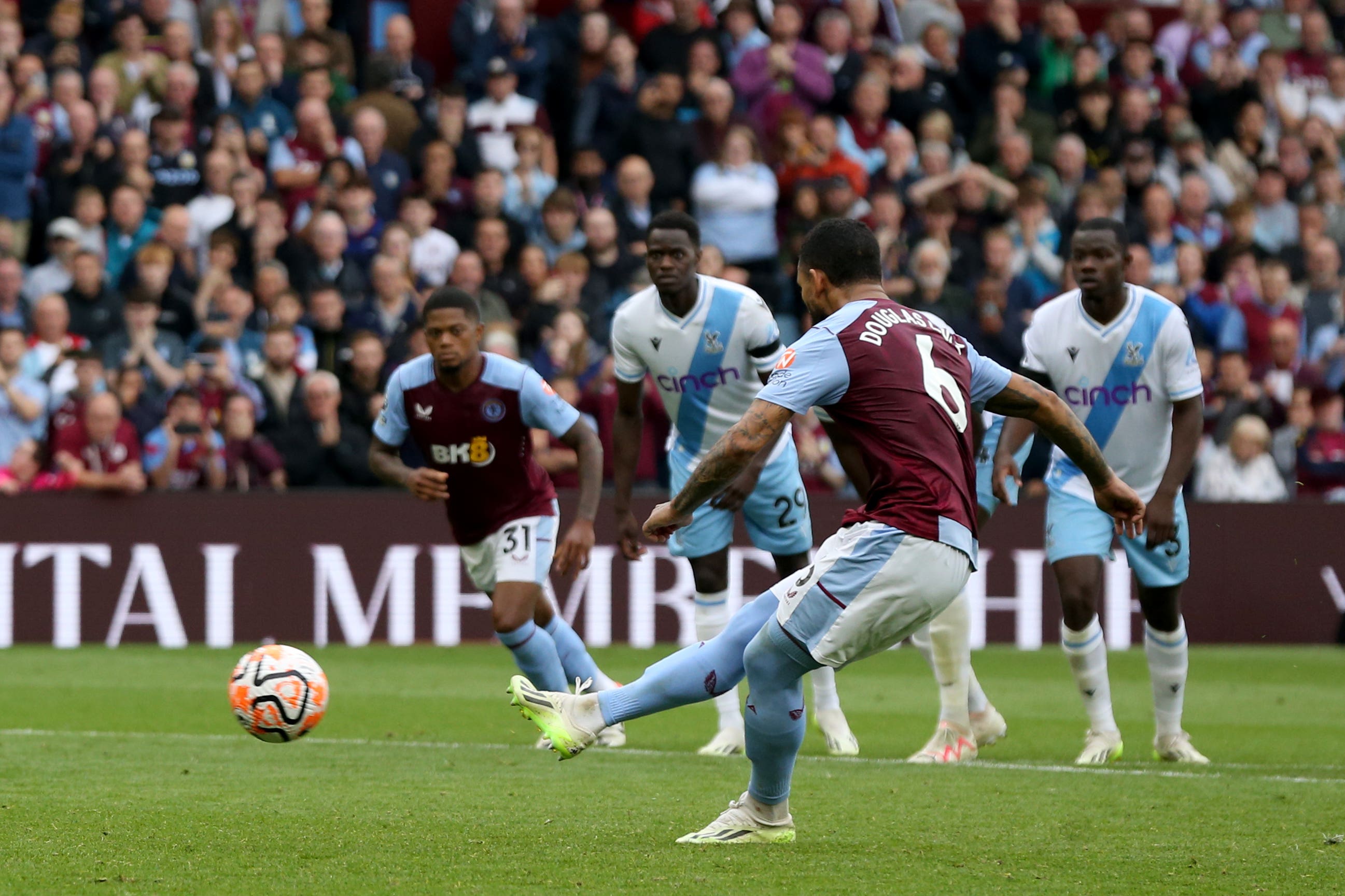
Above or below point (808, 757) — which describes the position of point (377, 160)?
above

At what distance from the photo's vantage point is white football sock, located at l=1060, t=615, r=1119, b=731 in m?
9.69

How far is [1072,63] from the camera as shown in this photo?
2073 centimetres

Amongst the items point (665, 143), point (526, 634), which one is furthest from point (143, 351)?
point (526, 634)

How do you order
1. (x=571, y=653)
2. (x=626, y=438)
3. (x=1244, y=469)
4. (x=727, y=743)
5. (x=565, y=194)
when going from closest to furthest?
1. (x=727, y=743)
2. (x=626, y=438)
3. (x=571, y=653)
4. (x=1244, y=469)
5. (x=565, y=194)

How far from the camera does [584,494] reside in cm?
977

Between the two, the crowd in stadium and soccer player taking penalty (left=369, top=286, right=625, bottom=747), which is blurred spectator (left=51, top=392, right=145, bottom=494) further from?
soccer player taking penalty (left=369, top=286, right=625, bottom=747)

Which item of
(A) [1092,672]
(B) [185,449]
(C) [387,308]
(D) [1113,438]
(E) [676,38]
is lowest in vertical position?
A: (A) [1092,672]

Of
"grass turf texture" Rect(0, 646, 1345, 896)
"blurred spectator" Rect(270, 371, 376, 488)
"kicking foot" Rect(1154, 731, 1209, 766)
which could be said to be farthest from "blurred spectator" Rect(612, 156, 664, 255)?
"kicking foot" Rect(1154, 731, 1209, 766)

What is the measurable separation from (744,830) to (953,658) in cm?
334

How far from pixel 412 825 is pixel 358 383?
9280 mm

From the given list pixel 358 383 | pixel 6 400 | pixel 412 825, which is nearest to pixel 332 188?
pixel 358 383

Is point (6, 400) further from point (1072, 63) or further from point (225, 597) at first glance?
point (1072, 63)

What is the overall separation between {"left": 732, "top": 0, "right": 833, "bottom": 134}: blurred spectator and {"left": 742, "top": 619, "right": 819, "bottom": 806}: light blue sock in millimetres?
13486

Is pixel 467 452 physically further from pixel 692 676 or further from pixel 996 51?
pixel 996 51
